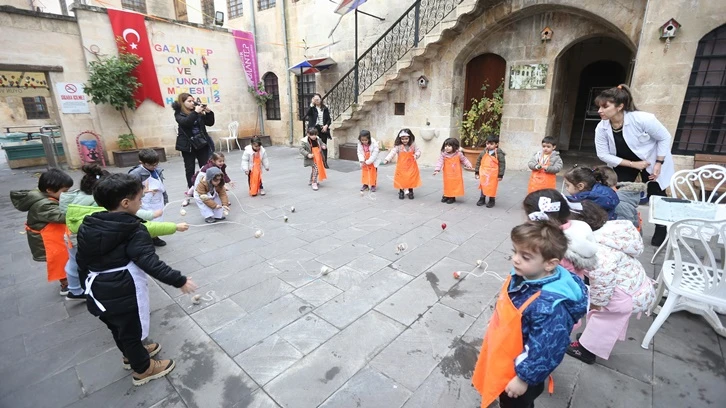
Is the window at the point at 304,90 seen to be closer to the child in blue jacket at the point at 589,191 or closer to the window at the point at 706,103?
the window at the point at 706,103

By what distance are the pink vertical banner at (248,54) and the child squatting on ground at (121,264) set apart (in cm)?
1225

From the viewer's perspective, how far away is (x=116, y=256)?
80.0 inches

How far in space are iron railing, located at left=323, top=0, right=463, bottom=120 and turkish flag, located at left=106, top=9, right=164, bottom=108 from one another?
212 inches

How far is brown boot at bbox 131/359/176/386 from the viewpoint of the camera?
7.30 feet

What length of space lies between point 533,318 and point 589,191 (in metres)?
1.79

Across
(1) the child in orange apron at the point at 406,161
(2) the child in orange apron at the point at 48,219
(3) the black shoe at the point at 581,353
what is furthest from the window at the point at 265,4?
(3) the black shoe at the point at 581,353

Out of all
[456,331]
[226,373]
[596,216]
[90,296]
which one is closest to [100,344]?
[90,296]

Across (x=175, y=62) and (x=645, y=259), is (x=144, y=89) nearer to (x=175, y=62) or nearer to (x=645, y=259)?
(x=175, y=62)

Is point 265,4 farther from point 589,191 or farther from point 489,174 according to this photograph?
point 589,191

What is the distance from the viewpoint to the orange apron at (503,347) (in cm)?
152

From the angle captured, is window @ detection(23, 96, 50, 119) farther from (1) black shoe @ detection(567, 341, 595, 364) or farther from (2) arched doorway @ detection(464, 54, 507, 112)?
(1) black shoe @ detection(567, 341, 595, 364)

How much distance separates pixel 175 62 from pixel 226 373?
38.1ft

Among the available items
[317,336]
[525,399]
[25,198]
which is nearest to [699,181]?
[525,399]

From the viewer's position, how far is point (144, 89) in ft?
33.9
